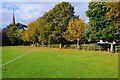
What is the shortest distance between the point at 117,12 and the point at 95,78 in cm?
2798

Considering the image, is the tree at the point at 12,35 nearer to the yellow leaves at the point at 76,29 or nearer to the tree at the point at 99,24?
the yellow leaves at the point at 76,29

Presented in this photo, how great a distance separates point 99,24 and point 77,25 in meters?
19.3

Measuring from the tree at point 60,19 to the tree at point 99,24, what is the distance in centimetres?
2400

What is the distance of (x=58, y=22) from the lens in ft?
264

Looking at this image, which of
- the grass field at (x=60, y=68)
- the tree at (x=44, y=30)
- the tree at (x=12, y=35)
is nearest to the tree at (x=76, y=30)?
the tree at (x=44, y=30)

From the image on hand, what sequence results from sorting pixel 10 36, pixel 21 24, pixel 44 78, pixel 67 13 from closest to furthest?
pixel 44 78, pixel 67 13, pixel 10 36, pixel 21 24

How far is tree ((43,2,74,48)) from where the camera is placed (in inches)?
3076

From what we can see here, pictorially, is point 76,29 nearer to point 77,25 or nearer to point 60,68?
point 77,25

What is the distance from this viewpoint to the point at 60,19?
263 ft

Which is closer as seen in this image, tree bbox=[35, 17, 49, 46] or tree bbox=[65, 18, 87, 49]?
tree bbox=[65, 18, 87, 49]

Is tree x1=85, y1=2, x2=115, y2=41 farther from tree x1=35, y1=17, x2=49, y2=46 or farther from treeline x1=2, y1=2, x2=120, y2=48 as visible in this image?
tree x1=35, y1=17, x2=49, y2=46

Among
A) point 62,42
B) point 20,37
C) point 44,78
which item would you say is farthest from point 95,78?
point 20,37

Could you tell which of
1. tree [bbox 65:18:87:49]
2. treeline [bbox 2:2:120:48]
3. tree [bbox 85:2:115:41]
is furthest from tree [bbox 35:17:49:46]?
tree [bbox 85:2:115:41]

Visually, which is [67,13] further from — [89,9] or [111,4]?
[111,4]
